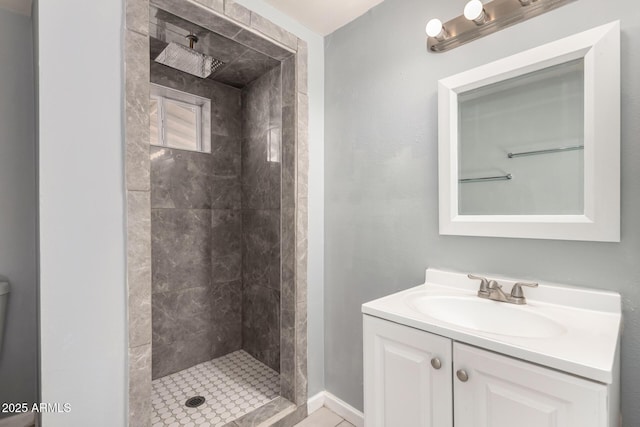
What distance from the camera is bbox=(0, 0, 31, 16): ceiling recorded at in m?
1.69

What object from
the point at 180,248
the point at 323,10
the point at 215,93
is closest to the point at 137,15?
the point at 323,10

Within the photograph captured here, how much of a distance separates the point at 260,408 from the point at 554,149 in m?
2.04

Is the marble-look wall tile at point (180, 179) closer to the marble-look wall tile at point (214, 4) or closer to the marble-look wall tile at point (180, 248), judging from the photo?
the marble-look wall tile at point (180, 248)

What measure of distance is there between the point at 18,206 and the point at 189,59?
137 centimetres

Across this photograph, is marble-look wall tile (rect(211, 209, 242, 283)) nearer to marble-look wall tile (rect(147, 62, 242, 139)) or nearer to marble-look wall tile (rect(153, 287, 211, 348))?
marble-look wall tile (rect(153, 287, 211, 348))

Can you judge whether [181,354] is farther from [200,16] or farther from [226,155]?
[200,16]

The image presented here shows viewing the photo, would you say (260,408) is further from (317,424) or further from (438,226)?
(438,226)

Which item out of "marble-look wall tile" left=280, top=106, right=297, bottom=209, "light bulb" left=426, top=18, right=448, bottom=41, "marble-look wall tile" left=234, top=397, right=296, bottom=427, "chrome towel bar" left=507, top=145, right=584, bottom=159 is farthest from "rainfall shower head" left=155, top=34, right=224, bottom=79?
"marble-look wall tile" left=234, top=397, right=296, bottom=427

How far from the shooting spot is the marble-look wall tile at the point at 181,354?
2291mm

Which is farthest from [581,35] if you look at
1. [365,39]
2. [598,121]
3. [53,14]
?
[53,14]

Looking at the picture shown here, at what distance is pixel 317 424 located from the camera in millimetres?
1819

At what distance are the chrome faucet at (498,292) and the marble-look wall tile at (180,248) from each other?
2.07 m

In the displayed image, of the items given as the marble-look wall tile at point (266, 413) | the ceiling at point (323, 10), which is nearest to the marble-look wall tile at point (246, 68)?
the ceiling at point (323, 10)

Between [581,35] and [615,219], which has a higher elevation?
[581,35]
